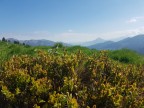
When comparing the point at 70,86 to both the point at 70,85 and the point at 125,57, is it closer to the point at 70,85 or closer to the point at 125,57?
the point at 70,85

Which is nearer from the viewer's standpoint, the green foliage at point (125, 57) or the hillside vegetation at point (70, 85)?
the hillside vegetation at point (70, 85)

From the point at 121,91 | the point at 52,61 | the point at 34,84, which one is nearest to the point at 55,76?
the point at 52,61

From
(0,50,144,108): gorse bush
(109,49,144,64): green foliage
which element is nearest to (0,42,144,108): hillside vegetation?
(0,50,144,108): gorse bush

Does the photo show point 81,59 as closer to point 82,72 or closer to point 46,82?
point 82,72

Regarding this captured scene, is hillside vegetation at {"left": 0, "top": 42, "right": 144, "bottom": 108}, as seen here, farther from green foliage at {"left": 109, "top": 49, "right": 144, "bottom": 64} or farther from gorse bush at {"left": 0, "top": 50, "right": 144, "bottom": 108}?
green foliage at {"left": 109, "top": 49, "right": 144, "bottom": 64}

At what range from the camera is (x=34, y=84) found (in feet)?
19.1

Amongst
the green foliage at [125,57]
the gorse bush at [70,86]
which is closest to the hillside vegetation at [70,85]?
the gorse bush at [70,86]

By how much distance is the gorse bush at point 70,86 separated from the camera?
5.60 meters

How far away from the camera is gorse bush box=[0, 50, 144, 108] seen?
18.4 feet

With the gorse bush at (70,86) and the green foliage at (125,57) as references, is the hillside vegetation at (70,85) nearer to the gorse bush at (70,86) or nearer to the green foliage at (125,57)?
the gorse bush at (70,86)

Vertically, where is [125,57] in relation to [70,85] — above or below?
below

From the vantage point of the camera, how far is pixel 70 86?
5977 mm

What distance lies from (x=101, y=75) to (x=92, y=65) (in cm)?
48

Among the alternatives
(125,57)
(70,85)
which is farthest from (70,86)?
(125,57)
